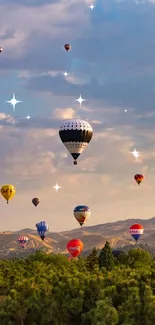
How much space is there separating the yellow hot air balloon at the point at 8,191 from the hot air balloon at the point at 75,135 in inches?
1824

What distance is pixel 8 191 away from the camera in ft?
511

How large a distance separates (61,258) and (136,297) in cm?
5017

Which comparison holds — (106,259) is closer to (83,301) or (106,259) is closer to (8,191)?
(83,301)

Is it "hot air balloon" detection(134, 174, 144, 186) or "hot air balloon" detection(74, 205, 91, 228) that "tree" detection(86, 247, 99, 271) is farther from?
"hot air balloon" detection(134, 174, 144, 186)

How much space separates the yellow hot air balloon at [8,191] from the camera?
155 meters

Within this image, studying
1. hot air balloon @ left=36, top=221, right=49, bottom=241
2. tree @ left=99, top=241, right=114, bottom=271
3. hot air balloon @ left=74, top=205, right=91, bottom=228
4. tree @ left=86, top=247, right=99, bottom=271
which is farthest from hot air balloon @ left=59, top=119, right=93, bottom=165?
hot air balloon @ left=36, top=221, right=49, bottom=241

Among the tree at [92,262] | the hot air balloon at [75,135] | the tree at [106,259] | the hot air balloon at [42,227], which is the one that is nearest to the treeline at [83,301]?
the tree at [106,259]

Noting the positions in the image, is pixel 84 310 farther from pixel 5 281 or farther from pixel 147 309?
pixel 5 281

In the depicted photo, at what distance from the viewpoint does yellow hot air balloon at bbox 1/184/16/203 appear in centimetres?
15512

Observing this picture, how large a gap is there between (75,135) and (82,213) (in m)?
42.8

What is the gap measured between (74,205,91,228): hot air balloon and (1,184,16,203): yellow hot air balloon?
16.7m

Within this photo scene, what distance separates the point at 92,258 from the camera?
121 metres

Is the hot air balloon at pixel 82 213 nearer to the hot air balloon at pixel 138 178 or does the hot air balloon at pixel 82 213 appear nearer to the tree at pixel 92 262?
the hot air balloon at pixel 138 178

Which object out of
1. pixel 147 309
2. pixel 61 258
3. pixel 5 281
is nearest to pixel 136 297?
pixel 147 309
